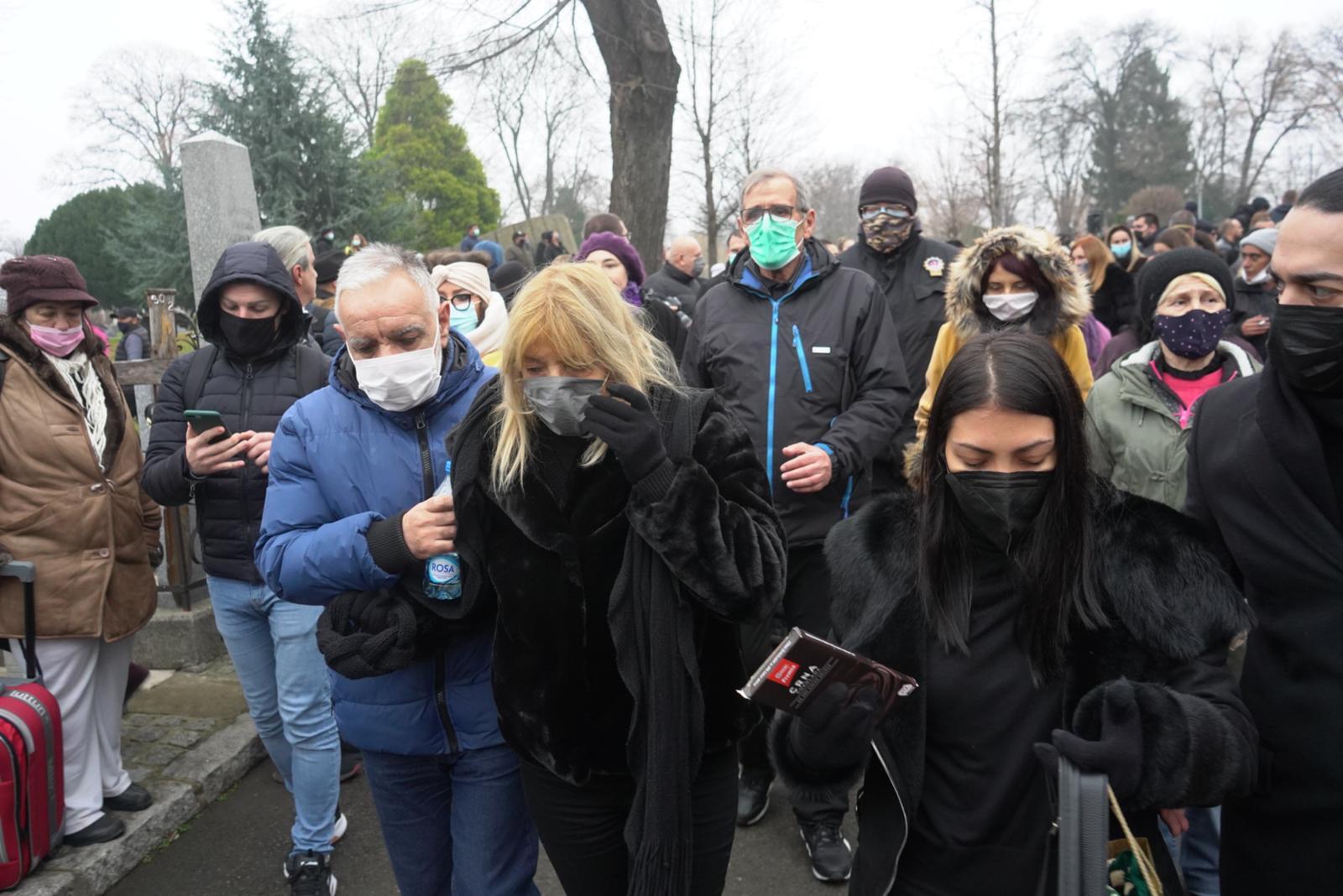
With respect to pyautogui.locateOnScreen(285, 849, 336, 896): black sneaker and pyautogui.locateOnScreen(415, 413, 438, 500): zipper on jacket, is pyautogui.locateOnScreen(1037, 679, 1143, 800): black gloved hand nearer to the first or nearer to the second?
pyautogui.locateOnScreen(415, 413, 438, 500): zipper on jacket

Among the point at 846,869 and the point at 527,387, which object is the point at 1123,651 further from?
the point at 846,869

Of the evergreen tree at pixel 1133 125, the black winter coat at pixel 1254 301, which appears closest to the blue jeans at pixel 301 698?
the black winter coat at pixel 1254 301

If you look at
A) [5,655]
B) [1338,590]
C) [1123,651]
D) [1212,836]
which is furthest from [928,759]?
[5,655]

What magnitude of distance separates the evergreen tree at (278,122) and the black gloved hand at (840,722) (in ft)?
52.4

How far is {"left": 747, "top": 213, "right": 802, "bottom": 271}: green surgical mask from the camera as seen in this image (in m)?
3.85

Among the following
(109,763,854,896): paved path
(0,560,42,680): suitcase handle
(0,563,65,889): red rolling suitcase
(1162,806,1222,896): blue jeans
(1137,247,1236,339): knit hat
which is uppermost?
(1137,247,1236,339): knit hat

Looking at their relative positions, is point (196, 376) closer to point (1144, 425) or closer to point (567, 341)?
point (567, 341)

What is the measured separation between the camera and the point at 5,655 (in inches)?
194

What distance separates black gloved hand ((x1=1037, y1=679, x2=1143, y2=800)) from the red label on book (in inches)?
18.6

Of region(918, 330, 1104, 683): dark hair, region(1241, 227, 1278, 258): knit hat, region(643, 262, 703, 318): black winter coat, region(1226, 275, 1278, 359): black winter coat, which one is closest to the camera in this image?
region(918, 330, 1104, 683): dark hair

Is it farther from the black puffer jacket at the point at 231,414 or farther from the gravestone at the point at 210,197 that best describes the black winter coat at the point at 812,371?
the gravestone at the point at 210,197

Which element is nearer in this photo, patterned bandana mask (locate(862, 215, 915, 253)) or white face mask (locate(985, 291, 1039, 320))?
white face mask (locate(985, 291, 1039, 320))

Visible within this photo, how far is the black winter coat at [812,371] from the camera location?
12.2 ft

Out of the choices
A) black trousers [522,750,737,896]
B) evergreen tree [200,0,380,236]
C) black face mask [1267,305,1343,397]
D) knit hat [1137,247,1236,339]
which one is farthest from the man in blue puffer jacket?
evergreen tree [200,0,380,236]
